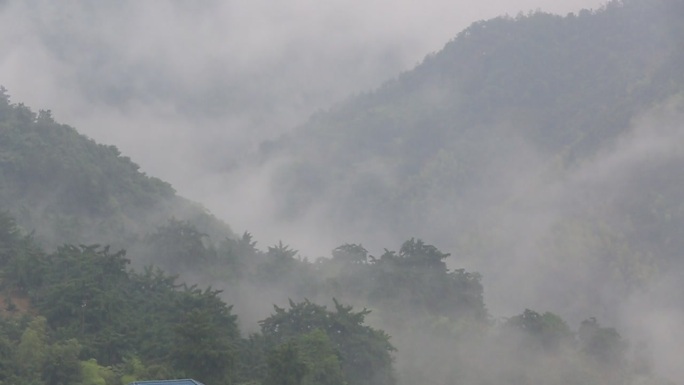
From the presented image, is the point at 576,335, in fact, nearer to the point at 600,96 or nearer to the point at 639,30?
the point at 600,96

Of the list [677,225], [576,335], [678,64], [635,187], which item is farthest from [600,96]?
[576,335]

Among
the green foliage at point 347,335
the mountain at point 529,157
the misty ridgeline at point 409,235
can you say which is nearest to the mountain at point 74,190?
the misty ridgeline at point 409,235

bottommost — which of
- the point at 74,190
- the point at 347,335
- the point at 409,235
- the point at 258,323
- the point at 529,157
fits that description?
the point at 347,335

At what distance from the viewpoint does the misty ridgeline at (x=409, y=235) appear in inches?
886

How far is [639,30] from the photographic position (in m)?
72.1

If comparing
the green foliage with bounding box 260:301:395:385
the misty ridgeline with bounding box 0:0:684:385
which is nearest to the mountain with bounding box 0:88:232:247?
the misty ridgeline with bounding box 0:0:684:385

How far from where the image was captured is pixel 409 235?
60.3m

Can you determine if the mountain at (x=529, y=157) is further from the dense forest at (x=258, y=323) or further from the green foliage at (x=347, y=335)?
the green foliage at (x=347, y=335)

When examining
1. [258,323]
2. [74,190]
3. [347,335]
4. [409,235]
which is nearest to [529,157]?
[409,235]

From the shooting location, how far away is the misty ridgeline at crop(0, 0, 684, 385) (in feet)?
73.9

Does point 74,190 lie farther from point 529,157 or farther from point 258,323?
point 529,157

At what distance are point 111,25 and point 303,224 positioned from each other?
33823 millimetres

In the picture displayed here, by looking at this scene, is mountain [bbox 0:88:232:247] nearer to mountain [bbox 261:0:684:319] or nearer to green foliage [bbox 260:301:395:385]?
green foliage [bbox 260:301:395:385]

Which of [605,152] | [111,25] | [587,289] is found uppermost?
[111,25]
